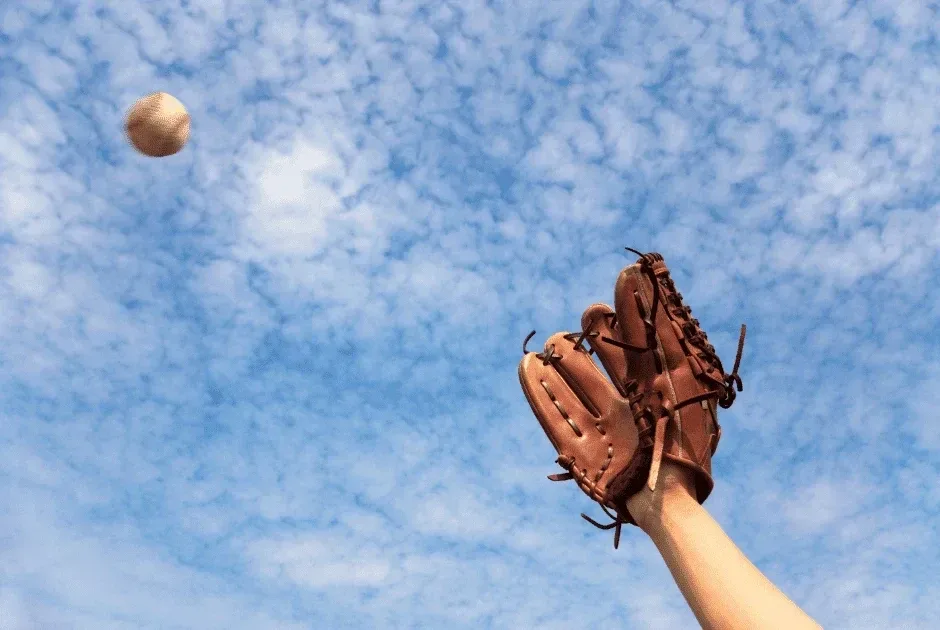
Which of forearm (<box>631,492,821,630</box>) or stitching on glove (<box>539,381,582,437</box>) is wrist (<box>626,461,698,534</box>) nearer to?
forearm (<box>631,492,821,630</box>)

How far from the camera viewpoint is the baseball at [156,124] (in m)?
8.30

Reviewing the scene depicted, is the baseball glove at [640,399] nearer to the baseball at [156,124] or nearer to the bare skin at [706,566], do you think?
the bare skin at [706,566]

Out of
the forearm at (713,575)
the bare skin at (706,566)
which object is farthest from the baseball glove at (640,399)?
the forearm at (713,575)

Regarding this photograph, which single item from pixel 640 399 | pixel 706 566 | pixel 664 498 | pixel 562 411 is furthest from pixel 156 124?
pixel 706 566

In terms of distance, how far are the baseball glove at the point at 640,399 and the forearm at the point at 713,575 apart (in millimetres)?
311

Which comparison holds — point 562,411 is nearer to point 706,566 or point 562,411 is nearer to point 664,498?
point 664,498

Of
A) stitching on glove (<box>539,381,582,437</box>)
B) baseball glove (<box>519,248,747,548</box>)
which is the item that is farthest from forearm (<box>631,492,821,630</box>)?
stitching on glove (<box>539,381,582,437</box>)

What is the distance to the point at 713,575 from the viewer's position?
3.95 metres

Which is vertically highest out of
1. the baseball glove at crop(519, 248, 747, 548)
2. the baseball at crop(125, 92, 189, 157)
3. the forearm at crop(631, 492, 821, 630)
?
the baseball at crop(125, 92, 189, 157)

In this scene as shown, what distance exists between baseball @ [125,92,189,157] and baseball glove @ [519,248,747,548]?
17.4 ft

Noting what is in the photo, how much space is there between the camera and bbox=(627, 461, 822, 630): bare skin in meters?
3.55

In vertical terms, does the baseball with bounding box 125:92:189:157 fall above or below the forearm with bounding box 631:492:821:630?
above

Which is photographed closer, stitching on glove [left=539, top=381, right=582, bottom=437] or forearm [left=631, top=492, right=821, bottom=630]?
forearm [left=631, top=492, right=821, bottom=630]

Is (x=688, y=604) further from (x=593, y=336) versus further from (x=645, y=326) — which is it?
(x=593, y=336)
